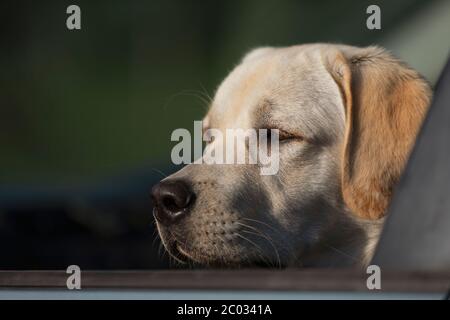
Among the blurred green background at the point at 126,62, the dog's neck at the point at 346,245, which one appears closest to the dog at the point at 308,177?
the dog's neck at the point at 346,245

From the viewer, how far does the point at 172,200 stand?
8.71ft

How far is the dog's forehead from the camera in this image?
287 cm

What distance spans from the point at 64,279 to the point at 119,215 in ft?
11.1

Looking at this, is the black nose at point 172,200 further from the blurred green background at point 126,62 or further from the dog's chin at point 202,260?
the blurred green background at point 126,62

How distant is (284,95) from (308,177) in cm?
31

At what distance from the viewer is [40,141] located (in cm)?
521

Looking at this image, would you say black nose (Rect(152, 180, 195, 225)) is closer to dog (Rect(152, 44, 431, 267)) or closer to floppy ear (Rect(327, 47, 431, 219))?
dog (Rect(152, 44, 431, 267))

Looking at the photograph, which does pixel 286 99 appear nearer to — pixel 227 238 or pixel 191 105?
pixel 227 238

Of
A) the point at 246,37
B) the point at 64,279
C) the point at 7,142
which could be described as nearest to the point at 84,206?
the point at 7,142

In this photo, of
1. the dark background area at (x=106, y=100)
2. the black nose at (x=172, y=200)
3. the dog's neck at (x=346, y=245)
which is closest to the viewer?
the black nose at (x=172, y=200)

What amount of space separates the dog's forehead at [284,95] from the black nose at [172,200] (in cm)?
39

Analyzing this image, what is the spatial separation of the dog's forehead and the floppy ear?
0.25ft

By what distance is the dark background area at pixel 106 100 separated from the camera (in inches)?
200

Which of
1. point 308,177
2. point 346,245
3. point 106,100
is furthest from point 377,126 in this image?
point 106,100
